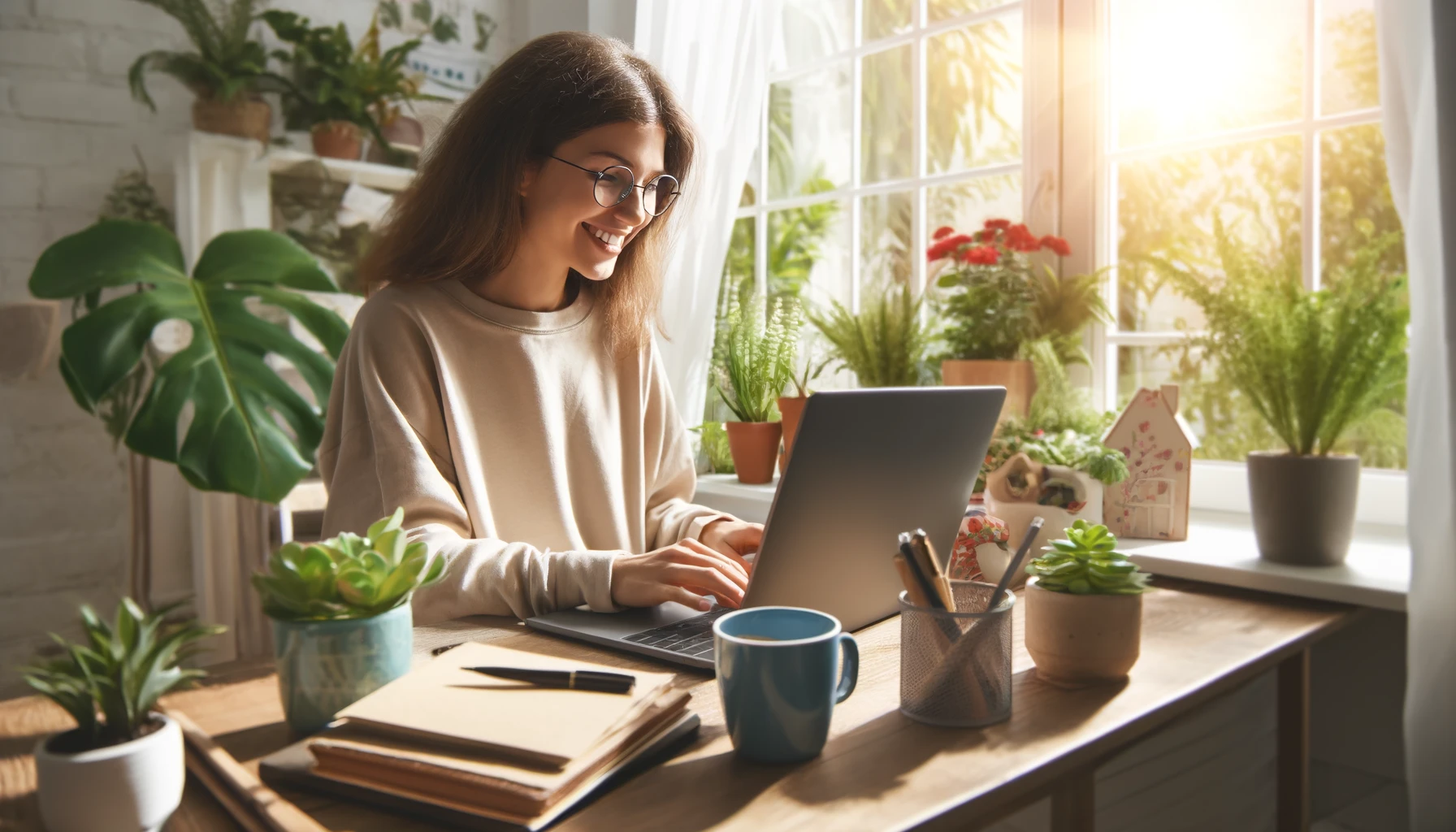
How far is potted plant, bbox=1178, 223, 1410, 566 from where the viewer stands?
1.24 metres

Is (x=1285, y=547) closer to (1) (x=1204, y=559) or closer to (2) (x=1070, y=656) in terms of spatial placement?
(1) (x=1204, y=559)

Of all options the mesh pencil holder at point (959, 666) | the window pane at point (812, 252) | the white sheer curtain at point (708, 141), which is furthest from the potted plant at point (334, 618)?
the window pane at point (812, 252)

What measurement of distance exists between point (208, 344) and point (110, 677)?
1.42 metres

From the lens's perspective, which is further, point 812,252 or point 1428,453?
point 812,252

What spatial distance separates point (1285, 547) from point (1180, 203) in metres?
0.83

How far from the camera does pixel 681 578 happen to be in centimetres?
102

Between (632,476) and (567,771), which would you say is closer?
(567,771)

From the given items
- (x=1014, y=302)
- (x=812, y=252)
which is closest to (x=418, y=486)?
(x=1014, y=302)

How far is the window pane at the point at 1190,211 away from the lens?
5.70 ft

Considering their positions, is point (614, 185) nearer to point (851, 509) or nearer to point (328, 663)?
point (851, 509)

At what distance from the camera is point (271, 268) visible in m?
1.98

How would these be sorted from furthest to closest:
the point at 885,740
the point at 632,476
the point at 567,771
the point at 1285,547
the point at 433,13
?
the point at 433,13
the point at 632,476
the point at 1285,547
the point at 885,740
the point at 567,771

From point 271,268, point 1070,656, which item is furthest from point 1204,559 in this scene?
point 271,268

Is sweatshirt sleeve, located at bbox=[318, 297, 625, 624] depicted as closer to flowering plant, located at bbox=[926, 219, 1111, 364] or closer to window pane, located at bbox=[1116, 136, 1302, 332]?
flowering plant, located at bbox=[926, 219, 1111, 364]
